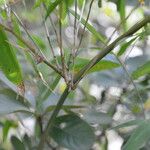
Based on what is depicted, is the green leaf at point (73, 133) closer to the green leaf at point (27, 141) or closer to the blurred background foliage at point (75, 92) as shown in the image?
the blurred background foliage at point (75, 92)

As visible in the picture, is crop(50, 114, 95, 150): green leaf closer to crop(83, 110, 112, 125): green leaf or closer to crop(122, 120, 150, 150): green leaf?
crop(83, 110, 112, 125): green leaf

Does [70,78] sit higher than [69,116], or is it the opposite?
[70,78]

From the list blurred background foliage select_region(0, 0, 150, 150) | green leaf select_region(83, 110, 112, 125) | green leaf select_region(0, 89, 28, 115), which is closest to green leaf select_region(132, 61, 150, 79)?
blurred background foliage select_region(0, 0, 150, 150)

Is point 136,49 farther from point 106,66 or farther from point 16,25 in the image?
point 16,25

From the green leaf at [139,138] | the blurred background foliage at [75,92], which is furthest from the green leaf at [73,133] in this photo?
the green leaf at [139,138]

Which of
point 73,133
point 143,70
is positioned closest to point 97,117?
point 73,133

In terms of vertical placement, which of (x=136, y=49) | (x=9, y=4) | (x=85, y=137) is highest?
(x=9, y=4)

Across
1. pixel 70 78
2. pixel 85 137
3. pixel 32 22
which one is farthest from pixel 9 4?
pixel 32 22
